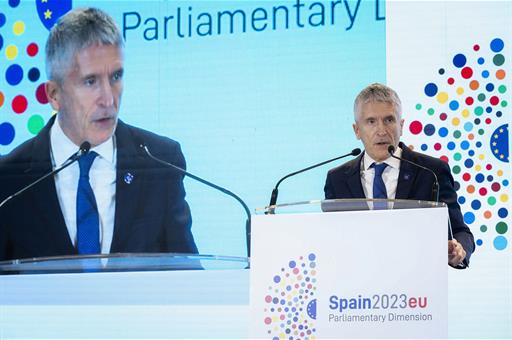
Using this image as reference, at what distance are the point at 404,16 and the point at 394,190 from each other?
3.18 ft

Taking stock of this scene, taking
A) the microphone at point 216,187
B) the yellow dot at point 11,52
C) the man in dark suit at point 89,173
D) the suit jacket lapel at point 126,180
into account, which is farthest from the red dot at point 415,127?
the yellow dot at point 11,52

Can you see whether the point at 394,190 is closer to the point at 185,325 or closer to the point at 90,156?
the point at 185,325

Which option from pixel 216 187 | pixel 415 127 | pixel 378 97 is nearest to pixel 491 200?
pixel 415 127

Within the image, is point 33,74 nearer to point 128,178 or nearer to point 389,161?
point 128,178

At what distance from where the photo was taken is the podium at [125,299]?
14.7ft

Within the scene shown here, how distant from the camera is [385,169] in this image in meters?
4.35

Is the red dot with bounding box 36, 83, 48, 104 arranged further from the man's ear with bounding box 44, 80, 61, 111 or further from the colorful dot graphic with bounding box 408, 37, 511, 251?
the colorful dot graphic with bounding box 408, 37, 511, 251

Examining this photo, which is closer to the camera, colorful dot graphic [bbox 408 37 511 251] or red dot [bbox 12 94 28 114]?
colorful dot graphic [bbox 408 37 511 251]

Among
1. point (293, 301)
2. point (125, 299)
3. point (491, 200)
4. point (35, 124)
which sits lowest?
point (125, 299)

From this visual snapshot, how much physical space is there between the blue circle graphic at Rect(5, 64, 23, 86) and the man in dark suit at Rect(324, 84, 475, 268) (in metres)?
1.95

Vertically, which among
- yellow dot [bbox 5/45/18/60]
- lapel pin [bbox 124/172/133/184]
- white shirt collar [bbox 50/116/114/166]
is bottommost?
lapel pin [bbox 124/172/133/184]

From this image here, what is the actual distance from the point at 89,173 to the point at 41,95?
0.56 m

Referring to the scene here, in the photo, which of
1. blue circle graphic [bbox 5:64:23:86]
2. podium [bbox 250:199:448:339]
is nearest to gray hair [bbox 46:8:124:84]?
blue circle graphic [bbox 5:64:23:86]

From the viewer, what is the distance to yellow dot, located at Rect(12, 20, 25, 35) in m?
4.95
